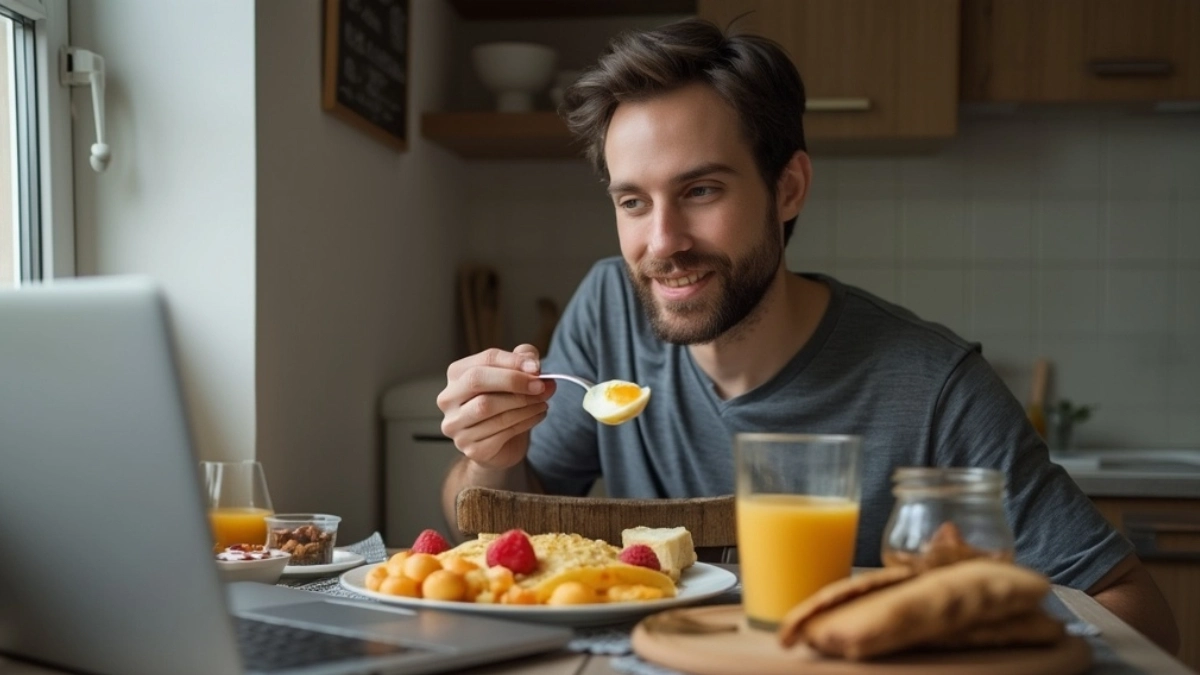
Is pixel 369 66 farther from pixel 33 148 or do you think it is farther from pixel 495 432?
pixel 495 432

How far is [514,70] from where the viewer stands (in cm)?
275

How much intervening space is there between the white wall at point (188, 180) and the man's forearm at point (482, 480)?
286 mm

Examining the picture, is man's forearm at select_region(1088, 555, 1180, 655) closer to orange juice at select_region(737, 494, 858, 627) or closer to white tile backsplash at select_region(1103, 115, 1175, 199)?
orange juice at select_region(737, 494, 858, 627)

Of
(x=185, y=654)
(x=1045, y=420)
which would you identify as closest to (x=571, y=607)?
(x=185, y=654)

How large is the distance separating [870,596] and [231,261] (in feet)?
3.94

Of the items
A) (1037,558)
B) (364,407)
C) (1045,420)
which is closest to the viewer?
(1037,558)

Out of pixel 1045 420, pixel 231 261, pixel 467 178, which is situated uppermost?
pixel 467 178

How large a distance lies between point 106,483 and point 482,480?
884 mm

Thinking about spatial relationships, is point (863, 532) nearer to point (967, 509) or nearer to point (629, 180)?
A: point (629, 180)

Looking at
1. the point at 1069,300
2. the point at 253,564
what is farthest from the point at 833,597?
the point at 1069,300

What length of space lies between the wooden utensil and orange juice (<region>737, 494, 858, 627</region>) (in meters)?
2.11

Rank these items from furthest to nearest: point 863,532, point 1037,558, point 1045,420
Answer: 1. point 1045,420
2. point 863,532
3. point 1037,558

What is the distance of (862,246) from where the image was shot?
2953 mm

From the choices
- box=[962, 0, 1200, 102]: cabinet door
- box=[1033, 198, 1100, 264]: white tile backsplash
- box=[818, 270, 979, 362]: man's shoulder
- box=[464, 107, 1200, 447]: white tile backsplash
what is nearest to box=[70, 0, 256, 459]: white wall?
box=[818, 270, 979, 362]: man's shoulder
